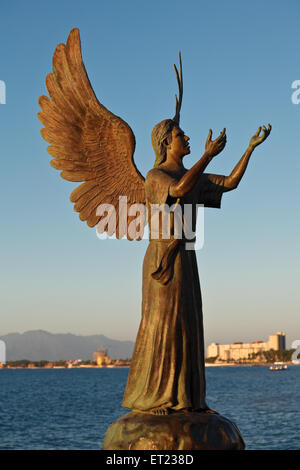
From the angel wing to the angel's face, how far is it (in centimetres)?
71

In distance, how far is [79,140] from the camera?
9.09 m

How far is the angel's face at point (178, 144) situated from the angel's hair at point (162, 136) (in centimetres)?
6

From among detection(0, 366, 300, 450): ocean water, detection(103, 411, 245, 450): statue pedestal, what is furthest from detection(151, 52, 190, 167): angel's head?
detection(0, 366, 300, 450): ocean water

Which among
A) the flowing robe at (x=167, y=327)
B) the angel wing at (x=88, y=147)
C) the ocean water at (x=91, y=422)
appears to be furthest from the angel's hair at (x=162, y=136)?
the ocean water at (x=91, y=422)

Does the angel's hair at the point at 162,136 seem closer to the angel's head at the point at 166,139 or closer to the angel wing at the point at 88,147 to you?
the angel's head at the point at 166,139

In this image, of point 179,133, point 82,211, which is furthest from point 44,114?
point 179,133

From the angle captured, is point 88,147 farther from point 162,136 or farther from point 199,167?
point 199,167

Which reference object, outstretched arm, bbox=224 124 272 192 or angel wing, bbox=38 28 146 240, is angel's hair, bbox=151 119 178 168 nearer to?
angel wing, bbox=38 28 146 240

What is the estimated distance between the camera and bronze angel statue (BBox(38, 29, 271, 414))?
773cm

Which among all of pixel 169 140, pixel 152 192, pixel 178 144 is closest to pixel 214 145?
pixel 178 144

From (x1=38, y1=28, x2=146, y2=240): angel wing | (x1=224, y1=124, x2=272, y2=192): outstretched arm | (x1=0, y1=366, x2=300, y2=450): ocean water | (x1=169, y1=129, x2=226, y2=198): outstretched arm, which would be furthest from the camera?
(x1=0, y1=366, x2=300, y2=450): ocean water

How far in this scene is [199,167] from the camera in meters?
7.65

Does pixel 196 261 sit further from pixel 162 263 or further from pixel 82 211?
pixel 82 211

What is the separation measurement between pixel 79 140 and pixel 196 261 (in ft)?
7.69
